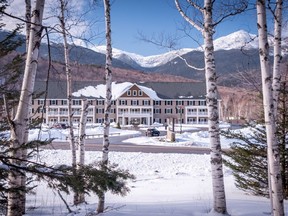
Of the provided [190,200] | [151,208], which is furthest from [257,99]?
[151,208]

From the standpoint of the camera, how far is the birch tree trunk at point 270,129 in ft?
17.8

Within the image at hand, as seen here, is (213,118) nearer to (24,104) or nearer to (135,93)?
(24,104)

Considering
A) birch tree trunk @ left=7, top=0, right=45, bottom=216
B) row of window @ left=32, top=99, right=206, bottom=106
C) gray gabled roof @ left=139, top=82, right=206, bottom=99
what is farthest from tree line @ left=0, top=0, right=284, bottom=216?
gray gabled roof @ left=139, top=82, right=206, bottom=99

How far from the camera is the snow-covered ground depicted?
7.93 metres

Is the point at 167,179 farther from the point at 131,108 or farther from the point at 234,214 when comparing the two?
the point at 131,108

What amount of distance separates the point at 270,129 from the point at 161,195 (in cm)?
635

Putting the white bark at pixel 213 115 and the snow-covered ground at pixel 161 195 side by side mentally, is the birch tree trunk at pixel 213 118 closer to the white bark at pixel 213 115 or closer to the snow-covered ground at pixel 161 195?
the white bark at pixel 213 115

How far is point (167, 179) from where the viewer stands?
15.5 meters

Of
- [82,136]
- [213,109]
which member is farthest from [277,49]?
[82,136]

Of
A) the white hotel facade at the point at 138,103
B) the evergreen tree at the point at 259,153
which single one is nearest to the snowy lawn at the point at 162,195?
the evergreen tree at the point at 259,153

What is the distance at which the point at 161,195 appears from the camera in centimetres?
1106

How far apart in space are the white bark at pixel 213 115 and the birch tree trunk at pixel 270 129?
163 cm

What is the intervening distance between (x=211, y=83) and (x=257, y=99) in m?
3.29

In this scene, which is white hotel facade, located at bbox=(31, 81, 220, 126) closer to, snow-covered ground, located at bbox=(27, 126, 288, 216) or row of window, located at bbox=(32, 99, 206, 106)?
row of window, located at bbox=(32, 99, 206, 106)
